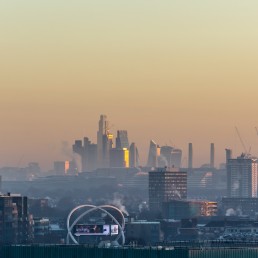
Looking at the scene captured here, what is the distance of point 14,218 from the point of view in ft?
540

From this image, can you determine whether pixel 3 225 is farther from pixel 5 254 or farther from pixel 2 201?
pixel 5 254

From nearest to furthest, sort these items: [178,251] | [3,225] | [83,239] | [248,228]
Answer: [178,251] → [3,225] → [83,239] → [248,228]

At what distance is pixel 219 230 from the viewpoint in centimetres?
19750

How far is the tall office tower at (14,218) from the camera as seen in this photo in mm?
161000

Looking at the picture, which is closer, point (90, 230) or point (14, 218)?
point (90, 230)

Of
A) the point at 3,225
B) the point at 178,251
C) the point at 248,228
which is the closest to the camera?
the point at 178,251

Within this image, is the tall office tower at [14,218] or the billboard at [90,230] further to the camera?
the tall office tower at [14,218]

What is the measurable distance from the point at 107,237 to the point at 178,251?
82324 millimetres

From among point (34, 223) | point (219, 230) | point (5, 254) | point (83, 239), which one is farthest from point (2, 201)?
point (5, 254)

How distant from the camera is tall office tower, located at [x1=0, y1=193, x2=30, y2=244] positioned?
161 m

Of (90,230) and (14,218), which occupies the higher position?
(14,218)

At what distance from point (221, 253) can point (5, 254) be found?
10886mm

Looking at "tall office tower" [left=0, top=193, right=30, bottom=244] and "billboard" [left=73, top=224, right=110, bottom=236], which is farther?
"tall office tower" [left=0, top=193, right=30, bottom=244]

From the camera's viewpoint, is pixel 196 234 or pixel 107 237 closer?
pixel 107 237
